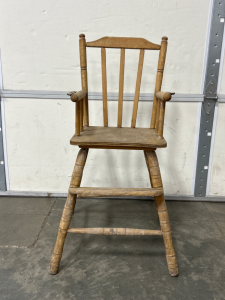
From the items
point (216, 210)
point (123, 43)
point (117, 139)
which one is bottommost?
point (216, 210)

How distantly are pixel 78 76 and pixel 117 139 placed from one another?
611 millimetres

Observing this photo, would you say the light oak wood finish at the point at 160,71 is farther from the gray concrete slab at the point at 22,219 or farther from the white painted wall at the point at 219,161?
the gray concrete slab at the point at 22,219

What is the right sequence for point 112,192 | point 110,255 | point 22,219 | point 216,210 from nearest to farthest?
point 112,192
point 110,255
point 22,219
point 216,210

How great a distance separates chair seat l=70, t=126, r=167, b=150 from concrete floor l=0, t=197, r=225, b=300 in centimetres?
50

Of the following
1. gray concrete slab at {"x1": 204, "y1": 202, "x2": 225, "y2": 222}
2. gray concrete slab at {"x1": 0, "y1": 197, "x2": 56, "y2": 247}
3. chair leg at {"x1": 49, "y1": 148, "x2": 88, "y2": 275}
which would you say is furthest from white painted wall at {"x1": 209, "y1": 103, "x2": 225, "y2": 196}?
gray concrete slab at {"x1": 0, "y1": 197, "x2": 56, "y2": 247}

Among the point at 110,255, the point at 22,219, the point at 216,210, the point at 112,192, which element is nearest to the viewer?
the point at 112,192

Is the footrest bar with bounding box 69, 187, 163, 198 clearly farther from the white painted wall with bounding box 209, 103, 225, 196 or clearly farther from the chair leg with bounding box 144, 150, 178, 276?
the white painted wall with bounding box 209, 103, 225, 196

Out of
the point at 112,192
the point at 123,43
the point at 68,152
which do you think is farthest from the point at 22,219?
the point at 123,43

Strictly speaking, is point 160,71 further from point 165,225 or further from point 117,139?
point 165,225

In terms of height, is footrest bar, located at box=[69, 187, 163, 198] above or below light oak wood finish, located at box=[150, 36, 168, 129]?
below

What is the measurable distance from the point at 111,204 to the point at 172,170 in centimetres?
45

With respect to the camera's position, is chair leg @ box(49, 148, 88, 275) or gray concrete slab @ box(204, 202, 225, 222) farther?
gray concrete slab @ box(204, 202, 225, 222)

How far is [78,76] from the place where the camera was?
1454 mm

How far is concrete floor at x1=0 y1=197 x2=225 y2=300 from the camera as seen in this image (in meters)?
0.93
